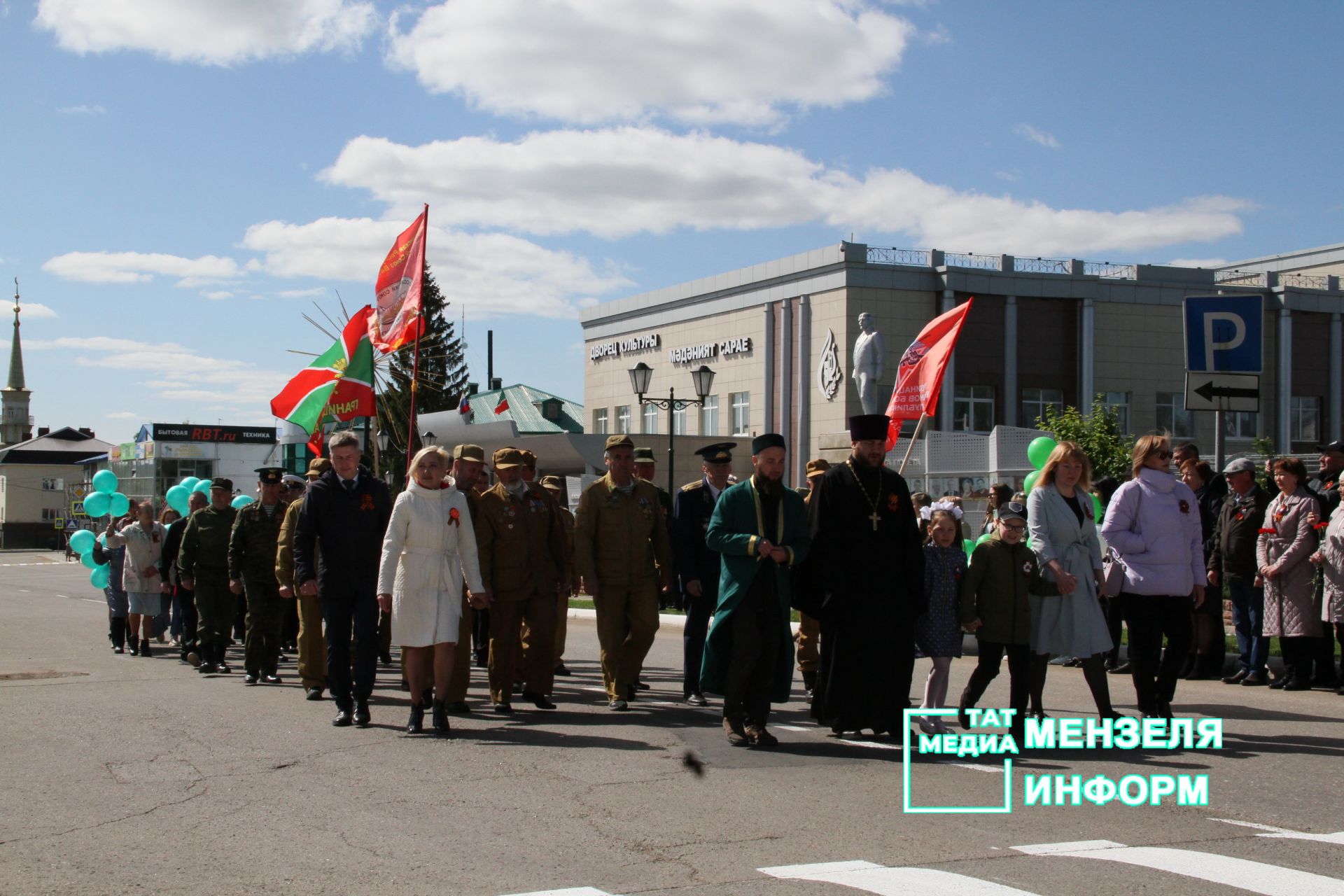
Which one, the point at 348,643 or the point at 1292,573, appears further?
the point at 1292,573

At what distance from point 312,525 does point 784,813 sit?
15.3 ft

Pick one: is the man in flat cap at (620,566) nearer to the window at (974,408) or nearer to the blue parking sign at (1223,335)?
the blue parking sign at (1223,335)

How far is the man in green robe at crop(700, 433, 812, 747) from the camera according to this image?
27.4 feet

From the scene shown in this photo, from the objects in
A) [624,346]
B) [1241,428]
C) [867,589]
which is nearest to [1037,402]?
[1241,428]

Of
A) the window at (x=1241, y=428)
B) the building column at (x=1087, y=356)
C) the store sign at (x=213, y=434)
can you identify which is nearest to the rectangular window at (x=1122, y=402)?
the building column at (x=1087, y=356)

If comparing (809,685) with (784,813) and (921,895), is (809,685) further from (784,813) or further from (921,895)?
(921,895)

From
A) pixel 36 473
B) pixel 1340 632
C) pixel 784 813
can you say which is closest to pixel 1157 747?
pixel 784 813

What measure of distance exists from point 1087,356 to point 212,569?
4559 cm

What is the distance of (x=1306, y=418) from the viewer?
57.9 meters

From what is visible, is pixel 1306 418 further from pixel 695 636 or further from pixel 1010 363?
pixel 695 636

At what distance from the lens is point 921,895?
4887 millimetres

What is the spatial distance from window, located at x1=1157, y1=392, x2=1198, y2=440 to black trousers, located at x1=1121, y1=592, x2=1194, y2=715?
162 ft

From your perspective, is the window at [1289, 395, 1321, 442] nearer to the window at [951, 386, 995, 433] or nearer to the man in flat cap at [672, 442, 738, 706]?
the window at [951, 386, 995, 433]

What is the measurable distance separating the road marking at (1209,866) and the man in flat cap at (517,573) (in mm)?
5037
